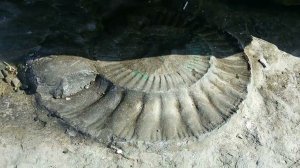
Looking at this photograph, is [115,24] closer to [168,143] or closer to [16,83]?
[16,83]

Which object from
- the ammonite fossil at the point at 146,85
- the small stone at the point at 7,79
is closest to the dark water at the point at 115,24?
the ammonite fossil at the point at 146,85

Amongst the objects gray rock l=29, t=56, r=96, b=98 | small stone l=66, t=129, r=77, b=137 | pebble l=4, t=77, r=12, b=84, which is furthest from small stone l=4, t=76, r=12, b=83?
small stone l=66, t=129, r=77, b=137

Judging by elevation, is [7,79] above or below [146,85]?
below

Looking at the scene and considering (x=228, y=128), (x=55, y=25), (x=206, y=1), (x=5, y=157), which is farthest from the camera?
(x=206, y=1)

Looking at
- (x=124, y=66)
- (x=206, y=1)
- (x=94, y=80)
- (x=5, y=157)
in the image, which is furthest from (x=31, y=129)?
(x=206, y=1)

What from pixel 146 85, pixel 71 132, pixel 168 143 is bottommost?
pixel 71 132

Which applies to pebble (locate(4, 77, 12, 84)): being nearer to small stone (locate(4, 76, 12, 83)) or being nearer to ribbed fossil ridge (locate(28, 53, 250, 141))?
small stone (locate(4, 76, 12, 83))

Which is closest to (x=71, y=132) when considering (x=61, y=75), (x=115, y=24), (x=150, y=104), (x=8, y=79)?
(x=61, y=75)

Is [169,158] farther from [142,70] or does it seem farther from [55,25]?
[55,25]
